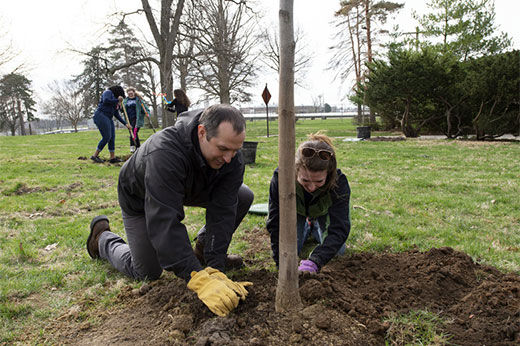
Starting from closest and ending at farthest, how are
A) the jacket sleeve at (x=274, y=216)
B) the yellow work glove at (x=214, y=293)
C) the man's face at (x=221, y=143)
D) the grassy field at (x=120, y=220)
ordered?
1. the yellow work glove at (x=214, y=293)
2. the man's face at (x=221, y=143)
3. the grassy field at (x=120, y=220)
4. the jacket sleeve at (x=274, y=216)

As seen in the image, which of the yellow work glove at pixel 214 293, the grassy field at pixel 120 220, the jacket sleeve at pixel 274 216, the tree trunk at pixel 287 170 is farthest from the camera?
the jacket sleeve at pixel 274 216

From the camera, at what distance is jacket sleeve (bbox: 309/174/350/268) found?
8.39 feet

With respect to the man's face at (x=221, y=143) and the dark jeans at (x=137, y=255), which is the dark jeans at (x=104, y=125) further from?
the man's face at (x=221, y=143)

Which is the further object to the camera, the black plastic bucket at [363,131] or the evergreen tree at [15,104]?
the evergreen tree at [15,104]

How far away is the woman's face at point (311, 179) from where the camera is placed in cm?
242

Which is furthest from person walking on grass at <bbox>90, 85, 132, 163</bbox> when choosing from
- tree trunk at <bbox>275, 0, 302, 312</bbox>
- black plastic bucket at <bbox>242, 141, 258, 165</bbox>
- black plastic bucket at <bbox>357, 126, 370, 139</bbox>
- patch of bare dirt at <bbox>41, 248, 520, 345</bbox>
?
black plastic bucket at <bbox>357, 126, 370, 139</bbox>

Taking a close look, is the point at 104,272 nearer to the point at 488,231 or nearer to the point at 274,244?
the point at 274,244

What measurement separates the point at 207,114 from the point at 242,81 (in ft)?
66.3

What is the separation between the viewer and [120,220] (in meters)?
4.28

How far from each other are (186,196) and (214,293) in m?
0.89

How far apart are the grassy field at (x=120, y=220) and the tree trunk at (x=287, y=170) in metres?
1.34

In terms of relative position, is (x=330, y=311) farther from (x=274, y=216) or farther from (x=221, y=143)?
(x=221, y=143)

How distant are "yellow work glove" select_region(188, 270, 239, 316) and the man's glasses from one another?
1.07 m

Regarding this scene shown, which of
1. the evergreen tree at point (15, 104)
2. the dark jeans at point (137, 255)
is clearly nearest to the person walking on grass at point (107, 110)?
the dark jeans at point (137, 255)
